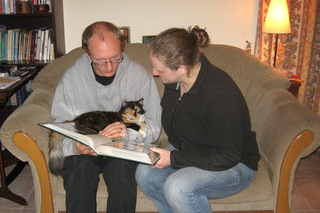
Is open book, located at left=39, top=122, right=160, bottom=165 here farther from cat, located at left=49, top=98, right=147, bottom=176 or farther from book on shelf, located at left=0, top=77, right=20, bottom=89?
book on shelf, located at left=0, top=77, right=20, bottom=89

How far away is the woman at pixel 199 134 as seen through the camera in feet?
3.93

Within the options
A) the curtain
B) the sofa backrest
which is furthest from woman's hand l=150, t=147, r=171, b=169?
the curtain

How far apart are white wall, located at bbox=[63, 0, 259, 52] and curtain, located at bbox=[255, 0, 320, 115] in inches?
6.8

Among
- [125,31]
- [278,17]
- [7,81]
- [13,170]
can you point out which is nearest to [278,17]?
[278,17]

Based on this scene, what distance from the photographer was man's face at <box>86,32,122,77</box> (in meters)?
1.41

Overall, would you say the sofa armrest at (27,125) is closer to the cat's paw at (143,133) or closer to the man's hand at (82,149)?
the man's hand at (82,149)

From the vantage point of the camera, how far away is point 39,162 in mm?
1438

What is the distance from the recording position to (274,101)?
1614 mm

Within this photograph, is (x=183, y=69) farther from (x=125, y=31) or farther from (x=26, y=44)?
(x=26, y=44)

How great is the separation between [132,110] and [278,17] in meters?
1.59

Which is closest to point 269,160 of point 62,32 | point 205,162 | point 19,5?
point 205,162

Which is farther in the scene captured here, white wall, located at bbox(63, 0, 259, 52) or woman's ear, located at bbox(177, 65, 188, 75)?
white wall, located at bbox(63, 0, 259, 52)

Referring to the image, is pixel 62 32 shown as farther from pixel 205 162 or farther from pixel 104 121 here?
pixel 205 162

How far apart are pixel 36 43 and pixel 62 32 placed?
0.25 metres
